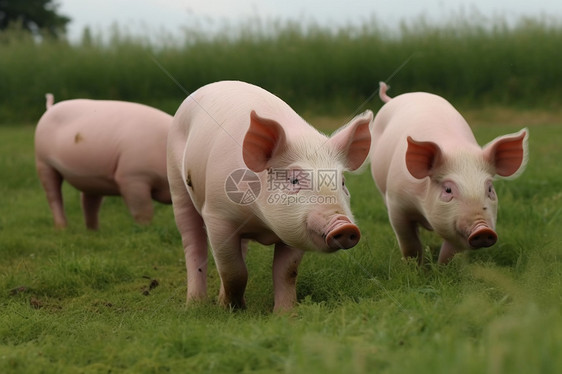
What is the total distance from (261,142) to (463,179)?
4.38 feet

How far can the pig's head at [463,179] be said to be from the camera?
175 inches

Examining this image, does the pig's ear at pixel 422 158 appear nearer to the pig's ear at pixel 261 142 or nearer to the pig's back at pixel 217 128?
the pig's back at pixel 217 128

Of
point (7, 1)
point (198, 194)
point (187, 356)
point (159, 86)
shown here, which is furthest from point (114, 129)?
point (7, 1)

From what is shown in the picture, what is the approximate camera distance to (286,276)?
14.4 ft

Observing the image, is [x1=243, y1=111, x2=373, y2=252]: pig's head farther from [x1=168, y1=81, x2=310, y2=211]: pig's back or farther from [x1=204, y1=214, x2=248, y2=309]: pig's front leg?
[x1=204, y1=214, x2=248, y2=309]: pig's front leg

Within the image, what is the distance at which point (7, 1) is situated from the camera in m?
30.9

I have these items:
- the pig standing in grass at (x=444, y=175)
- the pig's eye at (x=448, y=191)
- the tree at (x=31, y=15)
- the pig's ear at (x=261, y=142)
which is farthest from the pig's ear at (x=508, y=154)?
the tree at (x=31, y=15)

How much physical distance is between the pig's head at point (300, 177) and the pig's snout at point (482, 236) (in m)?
0.82

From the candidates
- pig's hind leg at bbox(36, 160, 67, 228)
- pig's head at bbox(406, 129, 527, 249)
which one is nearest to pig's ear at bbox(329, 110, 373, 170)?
pig's head at bbox(406, 129, 527, 249)

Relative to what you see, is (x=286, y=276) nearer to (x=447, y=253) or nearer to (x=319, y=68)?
(x=447, y=253)

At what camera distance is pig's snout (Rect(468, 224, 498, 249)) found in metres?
4.22

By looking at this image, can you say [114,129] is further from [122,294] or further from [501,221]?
[501,221]

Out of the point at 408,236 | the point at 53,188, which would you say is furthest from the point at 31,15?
the point at 408,236

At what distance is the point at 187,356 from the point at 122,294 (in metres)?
2.05
